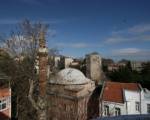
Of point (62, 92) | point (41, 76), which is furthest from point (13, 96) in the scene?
point (41, 76)

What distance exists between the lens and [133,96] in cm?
2947

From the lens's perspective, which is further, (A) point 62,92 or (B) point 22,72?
(A) point 62,92

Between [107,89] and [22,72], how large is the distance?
621 inches

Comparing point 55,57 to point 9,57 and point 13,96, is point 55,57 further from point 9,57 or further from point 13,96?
point 13,96

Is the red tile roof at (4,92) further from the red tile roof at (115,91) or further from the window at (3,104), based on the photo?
the red tile roof at (115,91)

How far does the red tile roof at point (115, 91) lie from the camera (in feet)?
101

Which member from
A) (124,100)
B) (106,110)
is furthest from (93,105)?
(124,100)

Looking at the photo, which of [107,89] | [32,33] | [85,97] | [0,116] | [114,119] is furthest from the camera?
[85,97]

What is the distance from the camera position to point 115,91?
105ft

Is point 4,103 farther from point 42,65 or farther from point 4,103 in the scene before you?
point 42,65

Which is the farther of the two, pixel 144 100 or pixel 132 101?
pixel 132 101

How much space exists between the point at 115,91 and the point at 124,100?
2.67 meters

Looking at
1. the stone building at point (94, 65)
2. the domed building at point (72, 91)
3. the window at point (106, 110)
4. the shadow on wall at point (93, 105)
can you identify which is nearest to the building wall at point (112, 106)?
the window at point (106, 110)

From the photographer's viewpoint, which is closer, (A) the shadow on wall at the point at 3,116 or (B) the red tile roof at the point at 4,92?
(A) the shadow on wall at the point at 3,116
